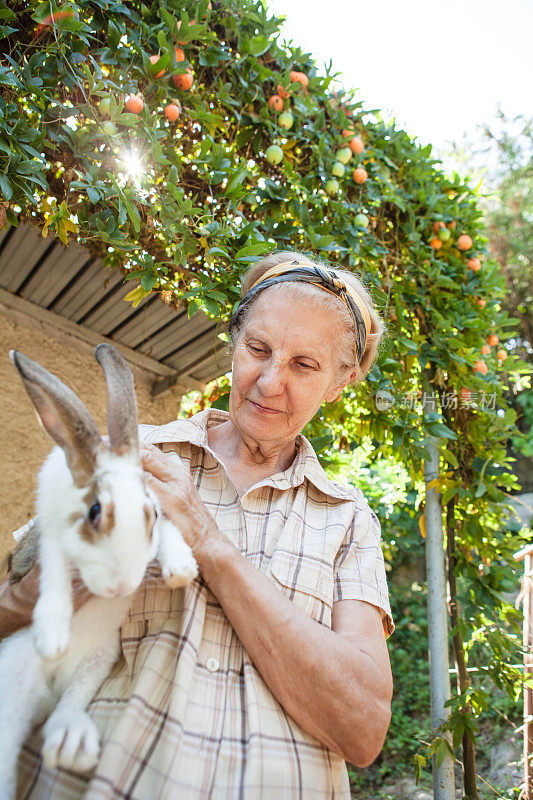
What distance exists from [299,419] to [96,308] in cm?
237

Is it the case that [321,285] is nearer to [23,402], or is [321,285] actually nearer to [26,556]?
[26,556]

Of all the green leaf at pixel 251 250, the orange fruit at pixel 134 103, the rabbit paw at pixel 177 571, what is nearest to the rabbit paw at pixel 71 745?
the rabbit paw at pixel 177 571

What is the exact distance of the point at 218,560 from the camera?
139cm

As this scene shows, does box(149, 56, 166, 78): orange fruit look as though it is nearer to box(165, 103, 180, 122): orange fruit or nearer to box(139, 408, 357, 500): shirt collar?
box(165, 103, 180, 122): orange fruit

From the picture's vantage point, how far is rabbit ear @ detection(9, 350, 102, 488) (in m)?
1.01

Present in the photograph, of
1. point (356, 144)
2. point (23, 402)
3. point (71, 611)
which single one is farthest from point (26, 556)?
point (356, 144)

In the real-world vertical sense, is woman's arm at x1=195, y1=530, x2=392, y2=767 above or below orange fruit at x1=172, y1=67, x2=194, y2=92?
below

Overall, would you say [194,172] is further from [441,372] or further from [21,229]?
[441,372]

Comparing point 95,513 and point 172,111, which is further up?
point 172,111

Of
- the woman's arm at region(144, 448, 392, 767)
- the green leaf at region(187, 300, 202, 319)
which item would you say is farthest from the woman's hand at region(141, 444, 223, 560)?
the green leaf at region(187, 300, 202, 319)

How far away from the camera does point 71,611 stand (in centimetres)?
106

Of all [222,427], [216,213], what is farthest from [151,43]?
[222,427]

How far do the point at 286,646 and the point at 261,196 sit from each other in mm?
2260

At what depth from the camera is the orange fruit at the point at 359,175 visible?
3.19 metres
